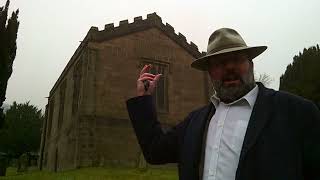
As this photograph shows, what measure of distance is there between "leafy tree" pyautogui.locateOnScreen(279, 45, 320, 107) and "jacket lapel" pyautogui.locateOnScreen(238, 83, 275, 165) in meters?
17.6

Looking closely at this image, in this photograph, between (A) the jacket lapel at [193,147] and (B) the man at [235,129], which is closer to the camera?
(B) the man at [235,129]

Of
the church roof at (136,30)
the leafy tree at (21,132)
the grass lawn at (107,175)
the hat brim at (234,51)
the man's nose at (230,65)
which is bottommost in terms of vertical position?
the grass lawn at (107,175)

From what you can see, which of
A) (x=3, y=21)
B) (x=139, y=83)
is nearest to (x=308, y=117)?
(x=139, y=83)

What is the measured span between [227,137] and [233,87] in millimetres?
337

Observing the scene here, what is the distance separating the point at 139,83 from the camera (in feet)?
10.3

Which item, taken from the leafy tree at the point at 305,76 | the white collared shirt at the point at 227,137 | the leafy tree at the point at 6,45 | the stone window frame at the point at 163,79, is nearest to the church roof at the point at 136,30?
the stone window frame at the point at 163,79

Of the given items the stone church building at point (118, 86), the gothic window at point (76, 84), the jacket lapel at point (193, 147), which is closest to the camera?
the jacket lapel at point (193, 147)

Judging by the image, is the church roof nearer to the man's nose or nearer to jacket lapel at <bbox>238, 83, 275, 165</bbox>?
the man's nose

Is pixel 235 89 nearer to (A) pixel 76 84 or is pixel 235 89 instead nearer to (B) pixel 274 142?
(B) pixel 274 142

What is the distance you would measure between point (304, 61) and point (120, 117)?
909 centimetres

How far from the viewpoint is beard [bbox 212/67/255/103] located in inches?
108

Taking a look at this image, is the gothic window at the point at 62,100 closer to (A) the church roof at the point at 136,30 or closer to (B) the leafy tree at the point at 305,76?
(A) the church roof at the point at 136,30

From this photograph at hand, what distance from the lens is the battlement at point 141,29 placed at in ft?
71.8

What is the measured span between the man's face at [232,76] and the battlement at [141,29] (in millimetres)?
19148
